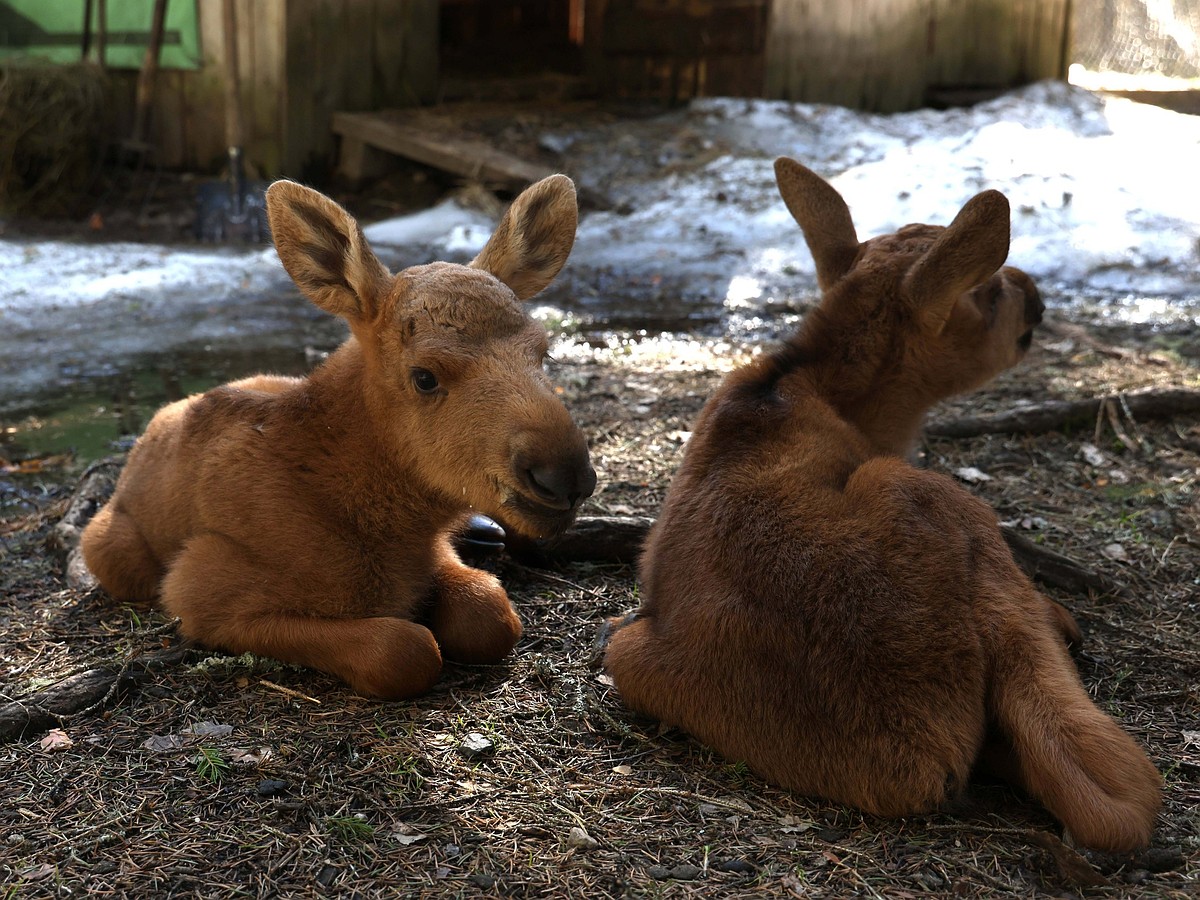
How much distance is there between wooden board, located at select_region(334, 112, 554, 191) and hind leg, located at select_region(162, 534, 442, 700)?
9.19 meters

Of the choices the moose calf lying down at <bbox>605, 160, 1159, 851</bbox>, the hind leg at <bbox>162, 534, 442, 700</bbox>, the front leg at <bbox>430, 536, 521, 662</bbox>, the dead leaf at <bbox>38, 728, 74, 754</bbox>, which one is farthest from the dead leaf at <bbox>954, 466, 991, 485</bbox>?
the dead leaf at <bbox>38, 728, 74, 754</bbox>

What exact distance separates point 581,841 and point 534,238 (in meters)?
2.38

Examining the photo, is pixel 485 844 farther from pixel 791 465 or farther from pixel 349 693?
pixel 791 465

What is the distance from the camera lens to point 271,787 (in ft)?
11.8

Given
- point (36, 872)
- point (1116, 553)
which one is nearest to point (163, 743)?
point (36, 872)

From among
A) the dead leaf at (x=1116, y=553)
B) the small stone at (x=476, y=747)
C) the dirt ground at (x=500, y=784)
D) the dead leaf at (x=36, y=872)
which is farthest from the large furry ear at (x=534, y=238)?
the dead leaf at (x=1116, y=553)

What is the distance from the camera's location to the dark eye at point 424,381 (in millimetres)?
4004

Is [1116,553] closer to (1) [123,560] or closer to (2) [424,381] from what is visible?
(2) [424,381]

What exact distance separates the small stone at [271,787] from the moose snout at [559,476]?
1.21 metres

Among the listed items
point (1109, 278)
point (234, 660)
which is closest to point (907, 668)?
point (234, 660)

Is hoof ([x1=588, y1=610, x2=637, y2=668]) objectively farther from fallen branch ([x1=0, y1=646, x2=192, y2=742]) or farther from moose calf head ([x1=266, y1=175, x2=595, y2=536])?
fallen branch ([x1=0, y1=646, x2=192, y2=742])

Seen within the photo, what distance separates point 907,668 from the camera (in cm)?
340

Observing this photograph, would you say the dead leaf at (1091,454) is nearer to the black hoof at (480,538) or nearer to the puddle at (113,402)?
the black hoof at (480,538)

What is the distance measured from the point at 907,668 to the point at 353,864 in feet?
5.56
